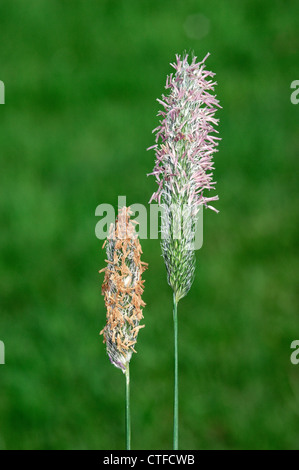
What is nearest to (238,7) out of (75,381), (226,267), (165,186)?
(226,267)

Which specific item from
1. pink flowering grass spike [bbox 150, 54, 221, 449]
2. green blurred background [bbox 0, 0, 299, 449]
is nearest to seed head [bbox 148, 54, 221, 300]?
pink flowering grass spike [bbox 150, 54, 221, 449]

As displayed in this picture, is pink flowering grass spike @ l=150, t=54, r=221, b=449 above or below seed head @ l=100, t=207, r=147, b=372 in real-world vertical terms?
above

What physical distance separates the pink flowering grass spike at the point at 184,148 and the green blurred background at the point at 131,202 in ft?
7.95

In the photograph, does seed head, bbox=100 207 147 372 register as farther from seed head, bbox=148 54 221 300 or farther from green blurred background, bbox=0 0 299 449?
green blurred background, bbox=0 0 299 449

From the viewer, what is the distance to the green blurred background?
3535mm

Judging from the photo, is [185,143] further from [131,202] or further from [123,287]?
[131,202]

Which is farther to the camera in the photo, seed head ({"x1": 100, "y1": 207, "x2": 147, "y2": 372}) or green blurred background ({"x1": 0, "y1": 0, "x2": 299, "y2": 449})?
green blurred background ({"x1": 0, "y1": 0, "x2": 299, "y2": 449})

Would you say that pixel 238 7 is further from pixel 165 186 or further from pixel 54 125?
pixel 165 186

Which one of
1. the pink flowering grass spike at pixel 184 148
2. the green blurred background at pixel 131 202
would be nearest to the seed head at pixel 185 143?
the pink flowering grass spike at pixel 184 148

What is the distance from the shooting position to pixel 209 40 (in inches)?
243

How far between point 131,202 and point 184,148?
428 centimetres

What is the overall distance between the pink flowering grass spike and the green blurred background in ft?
7.95

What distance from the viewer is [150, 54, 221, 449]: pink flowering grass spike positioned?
657 millimetres

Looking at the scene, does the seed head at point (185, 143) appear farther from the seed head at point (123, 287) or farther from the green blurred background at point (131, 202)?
the green blurred background at point (131, 202)
